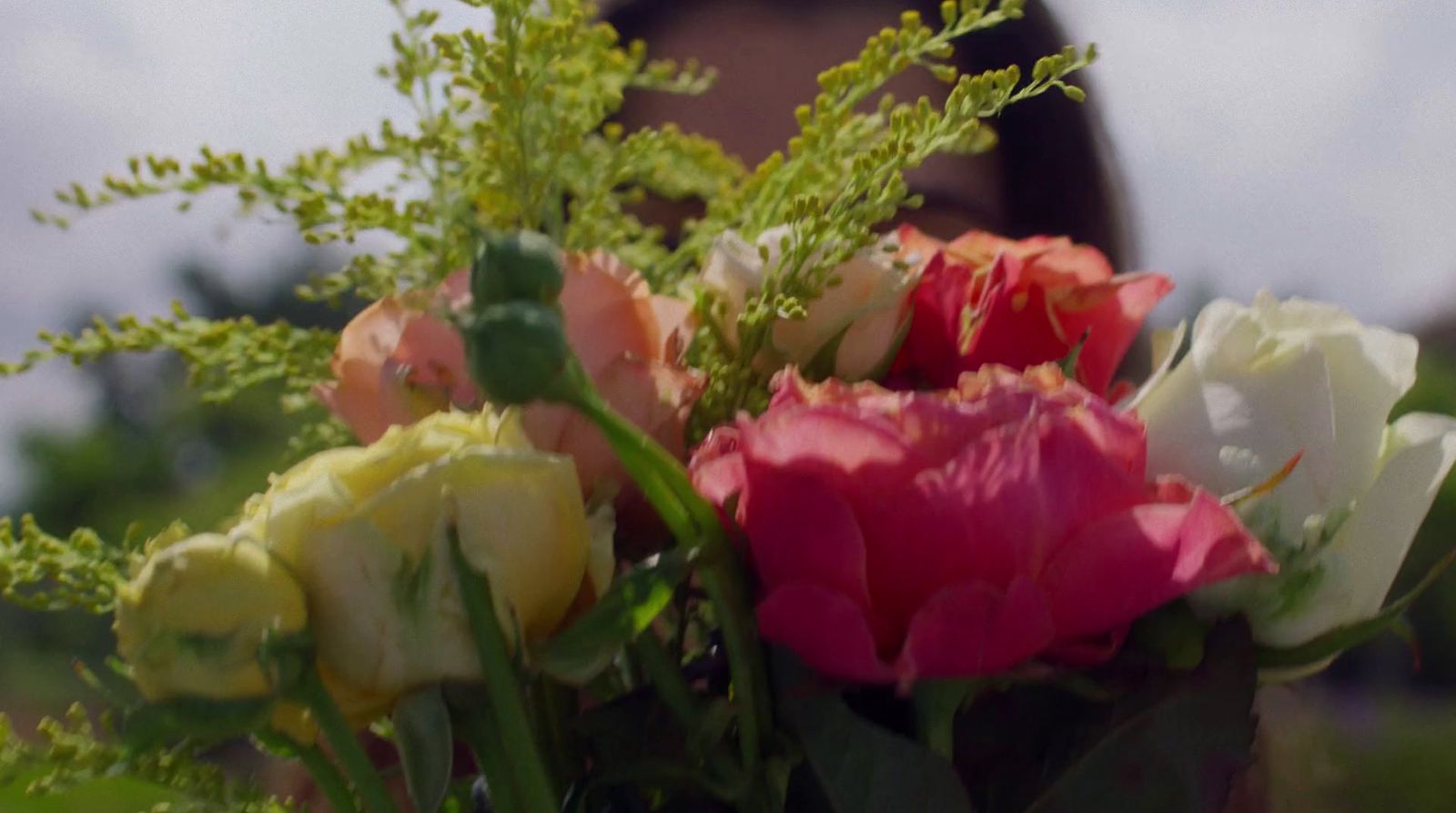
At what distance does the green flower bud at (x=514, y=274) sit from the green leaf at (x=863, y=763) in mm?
74

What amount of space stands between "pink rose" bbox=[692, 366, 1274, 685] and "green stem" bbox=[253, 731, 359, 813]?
73 millimetres

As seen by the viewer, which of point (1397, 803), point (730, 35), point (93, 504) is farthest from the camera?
point (93, 504)

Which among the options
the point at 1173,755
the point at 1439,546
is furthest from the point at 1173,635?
the point at 1439,546

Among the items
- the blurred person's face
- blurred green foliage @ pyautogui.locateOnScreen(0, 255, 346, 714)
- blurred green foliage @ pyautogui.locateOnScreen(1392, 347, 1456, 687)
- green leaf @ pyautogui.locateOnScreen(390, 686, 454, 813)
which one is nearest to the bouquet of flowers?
green leaf @ pyautogui.locateOnScreen(390, 686, 454, 813)

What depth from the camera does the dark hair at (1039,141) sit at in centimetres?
73

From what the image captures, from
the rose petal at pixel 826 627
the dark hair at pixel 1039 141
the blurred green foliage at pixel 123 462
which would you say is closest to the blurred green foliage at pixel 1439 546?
the dark hair at pixel 1039 141

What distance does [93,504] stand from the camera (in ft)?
10.8

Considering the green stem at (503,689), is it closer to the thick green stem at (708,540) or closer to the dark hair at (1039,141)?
the thick green stem at (708,540)

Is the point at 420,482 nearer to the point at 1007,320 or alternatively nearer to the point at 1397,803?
the point at 1007,320

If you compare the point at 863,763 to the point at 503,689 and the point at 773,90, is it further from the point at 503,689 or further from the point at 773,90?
the point at 773,90

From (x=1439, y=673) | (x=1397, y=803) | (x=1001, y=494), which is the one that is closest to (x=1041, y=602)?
(x=1001, y=494)

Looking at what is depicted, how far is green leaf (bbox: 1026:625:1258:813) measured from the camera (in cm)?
22

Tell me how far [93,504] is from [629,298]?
3443 millimetres

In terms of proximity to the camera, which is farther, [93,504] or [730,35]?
[93,504]
